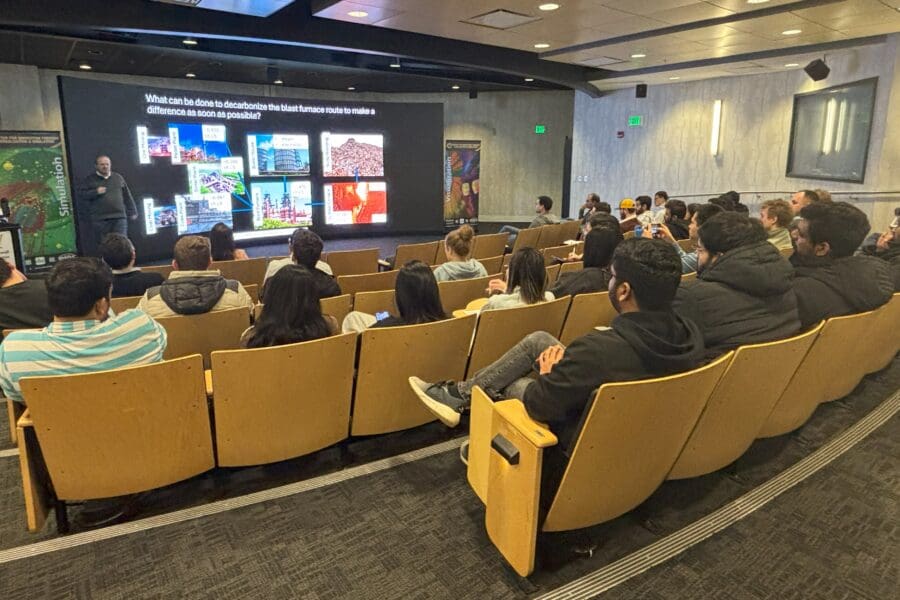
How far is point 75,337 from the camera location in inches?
87.2

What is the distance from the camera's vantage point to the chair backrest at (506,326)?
3.06 metres

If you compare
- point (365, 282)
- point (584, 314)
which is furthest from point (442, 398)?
point (365, 282)

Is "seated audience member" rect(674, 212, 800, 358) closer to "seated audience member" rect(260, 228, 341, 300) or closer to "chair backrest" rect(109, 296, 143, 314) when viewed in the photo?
"seated audience member" rect(260, 228, 341, 300)

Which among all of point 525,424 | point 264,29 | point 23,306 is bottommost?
point 525,424

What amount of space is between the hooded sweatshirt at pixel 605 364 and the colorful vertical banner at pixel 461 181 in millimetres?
12616

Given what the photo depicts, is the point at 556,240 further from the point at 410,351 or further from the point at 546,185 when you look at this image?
the point at 546,185

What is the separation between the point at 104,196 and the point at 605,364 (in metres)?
8.42

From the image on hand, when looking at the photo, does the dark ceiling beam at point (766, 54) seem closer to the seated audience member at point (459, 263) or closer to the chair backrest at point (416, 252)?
the chair backrest at point (416, 252)

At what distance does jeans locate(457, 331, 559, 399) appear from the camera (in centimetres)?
260

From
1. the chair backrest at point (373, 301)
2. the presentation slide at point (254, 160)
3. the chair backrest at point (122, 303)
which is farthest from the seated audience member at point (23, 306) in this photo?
the presentation slide at point (254, 160)

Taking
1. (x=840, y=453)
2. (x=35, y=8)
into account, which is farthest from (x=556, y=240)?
(x=35, y=8)

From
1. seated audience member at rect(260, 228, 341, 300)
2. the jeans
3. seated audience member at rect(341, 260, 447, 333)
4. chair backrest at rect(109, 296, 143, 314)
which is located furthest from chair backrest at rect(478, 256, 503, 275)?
chair backrest at rect(109, 296, 143, 314)

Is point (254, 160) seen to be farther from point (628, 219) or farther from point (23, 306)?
point (23, 306)

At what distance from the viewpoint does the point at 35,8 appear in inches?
219
